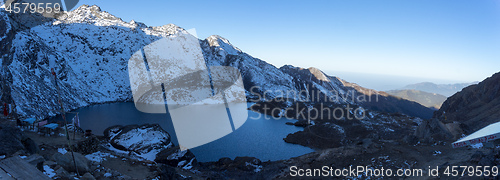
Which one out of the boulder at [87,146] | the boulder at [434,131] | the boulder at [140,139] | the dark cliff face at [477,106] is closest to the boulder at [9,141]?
the boulder at [87,146]

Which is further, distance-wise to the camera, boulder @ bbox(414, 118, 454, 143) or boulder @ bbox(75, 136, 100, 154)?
boulder @ bbox(414, 118, 454, 143)

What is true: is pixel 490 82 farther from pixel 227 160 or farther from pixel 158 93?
pixel 158 93

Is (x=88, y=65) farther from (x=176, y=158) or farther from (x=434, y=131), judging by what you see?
(x=434, y=131)

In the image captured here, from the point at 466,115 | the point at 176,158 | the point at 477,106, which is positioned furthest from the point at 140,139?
the point at 477,106

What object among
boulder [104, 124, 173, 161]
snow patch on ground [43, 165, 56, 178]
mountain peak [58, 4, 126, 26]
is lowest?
boulder [104, 124, 173, 161]

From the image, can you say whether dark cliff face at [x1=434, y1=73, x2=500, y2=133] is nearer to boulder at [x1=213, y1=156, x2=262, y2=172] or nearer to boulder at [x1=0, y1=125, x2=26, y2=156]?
boulder at [x1=213, y1=156, x2=262, y2=172]

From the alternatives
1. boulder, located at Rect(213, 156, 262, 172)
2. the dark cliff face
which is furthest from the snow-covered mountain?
the dark cliff face
